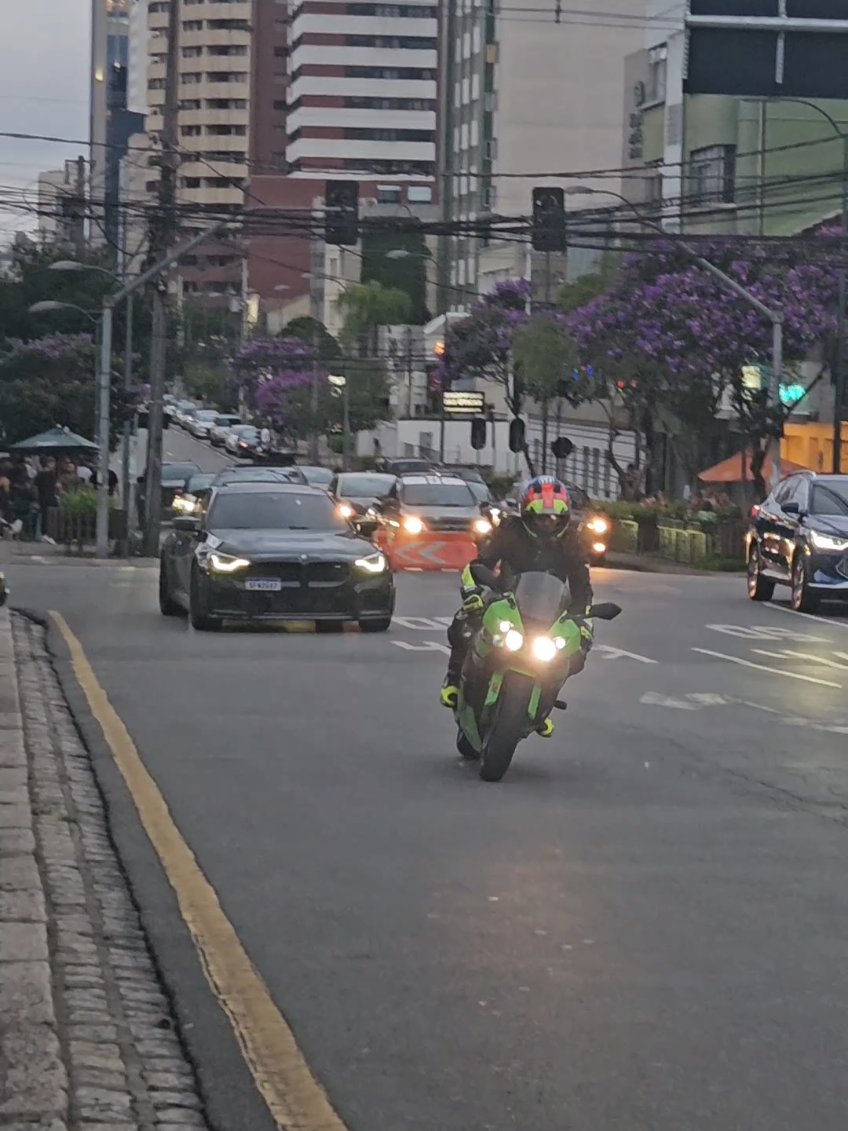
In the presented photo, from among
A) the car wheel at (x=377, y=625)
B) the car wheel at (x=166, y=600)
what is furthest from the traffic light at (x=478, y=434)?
the car wheel at (x=377, y=625)

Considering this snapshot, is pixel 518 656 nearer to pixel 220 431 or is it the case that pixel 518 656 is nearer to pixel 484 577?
pixel 484 577

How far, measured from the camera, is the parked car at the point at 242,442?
330 feet

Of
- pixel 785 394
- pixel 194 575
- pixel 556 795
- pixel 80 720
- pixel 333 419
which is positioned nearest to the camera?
pixel 556 795

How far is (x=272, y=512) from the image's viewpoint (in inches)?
931

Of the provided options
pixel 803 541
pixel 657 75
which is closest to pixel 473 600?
pixel 803 541

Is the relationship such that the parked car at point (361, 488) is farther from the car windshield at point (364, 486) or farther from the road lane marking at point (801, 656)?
the road lane marking at point (801, 656)

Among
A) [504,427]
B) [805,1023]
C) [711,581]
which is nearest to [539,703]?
[805,1023]

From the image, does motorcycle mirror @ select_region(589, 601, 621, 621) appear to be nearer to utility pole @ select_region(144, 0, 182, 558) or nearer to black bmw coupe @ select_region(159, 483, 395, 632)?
black bmw coupe @ select_region(159, 483, 395, 632)

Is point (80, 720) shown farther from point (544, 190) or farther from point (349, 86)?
point (349, 86)

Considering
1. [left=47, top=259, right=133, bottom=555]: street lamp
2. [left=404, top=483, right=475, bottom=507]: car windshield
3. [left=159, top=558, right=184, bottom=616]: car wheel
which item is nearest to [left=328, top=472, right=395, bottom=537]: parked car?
[left=404, top=483, right=475, bottom=507]: car windshield

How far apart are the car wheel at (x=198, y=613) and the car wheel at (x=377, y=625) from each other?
1.48 meters

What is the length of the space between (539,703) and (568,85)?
116565 mm

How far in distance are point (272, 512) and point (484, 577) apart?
1166 cm

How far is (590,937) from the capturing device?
7863 millimetres
